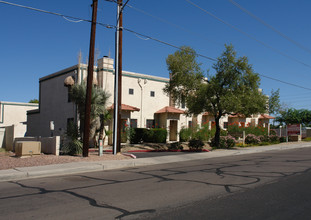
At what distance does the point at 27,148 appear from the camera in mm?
15266

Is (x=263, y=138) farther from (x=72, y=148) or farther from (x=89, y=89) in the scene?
(x=89, y=89)

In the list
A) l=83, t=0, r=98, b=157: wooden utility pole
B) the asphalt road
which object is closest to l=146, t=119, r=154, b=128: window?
l=83, t=0, r=98, b=157: wooden utility pole

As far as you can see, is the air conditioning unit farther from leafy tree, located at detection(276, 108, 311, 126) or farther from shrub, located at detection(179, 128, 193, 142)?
leafy tree, located at detection(276, 108, 311, 126)

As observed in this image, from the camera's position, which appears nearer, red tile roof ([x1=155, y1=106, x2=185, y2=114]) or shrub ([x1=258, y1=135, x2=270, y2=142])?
red tile roof ([x1=155, y1=106, x2=185, y2=114])

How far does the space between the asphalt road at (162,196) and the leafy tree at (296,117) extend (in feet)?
208

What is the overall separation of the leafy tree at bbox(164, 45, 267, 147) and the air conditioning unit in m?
10.6

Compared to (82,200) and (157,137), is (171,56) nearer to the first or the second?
(157,137)

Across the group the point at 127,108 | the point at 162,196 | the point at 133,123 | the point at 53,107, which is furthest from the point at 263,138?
the point at 162,196

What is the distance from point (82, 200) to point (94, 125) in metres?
15.1

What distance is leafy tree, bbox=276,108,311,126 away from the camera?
69.0 metres

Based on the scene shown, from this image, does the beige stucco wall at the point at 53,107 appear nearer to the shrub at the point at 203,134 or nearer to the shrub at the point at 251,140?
the shrub at the point at 203,134

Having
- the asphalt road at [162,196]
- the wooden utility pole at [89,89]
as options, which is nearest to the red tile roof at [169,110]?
the wooden utility pole at [89,89]

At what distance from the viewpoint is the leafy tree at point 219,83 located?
2100 cm

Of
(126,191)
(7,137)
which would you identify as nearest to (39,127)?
(7,137)
